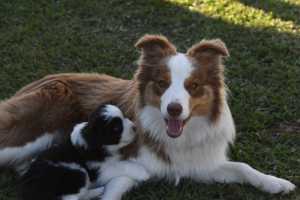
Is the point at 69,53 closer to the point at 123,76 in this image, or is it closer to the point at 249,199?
the point at 123,76

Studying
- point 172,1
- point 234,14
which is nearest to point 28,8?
point 172,1

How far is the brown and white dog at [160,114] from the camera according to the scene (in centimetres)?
471

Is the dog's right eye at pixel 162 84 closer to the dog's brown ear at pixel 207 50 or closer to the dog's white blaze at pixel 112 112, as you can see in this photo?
the dog's brown ear at pixel 207 50

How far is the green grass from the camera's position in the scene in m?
5.47

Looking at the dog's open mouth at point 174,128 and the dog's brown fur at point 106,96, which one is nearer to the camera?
the dog's open mouth at point 174,128

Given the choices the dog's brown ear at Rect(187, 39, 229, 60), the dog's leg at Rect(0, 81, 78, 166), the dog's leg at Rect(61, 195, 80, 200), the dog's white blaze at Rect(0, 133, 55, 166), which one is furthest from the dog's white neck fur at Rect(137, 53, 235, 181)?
the dog's white blaze at Rect(0, 133, 55, 166)

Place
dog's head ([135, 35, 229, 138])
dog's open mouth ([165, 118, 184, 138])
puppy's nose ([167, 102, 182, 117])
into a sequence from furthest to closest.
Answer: dog's open mouth ([165, 118, 184, 138])
dog's head ([135, 35, 229, 138])
puppy's nose ([167, 102, 182, 117])

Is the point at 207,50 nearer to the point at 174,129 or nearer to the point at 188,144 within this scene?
the point at 174,129

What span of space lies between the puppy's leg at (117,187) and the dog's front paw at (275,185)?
45.7 inches

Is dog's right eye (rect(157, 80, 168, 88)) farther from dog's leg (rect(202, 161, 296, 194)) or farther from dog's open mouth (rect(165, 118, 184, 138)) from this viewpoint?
dog's leg (rect(202, 161, 296, 194))

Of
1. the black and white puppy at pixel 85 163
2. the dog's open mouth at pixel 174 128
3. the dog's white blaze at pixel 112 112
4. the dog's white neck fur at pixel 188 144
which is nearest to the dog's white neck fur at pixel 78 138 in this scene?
the black and white puppy at pixel 85 163

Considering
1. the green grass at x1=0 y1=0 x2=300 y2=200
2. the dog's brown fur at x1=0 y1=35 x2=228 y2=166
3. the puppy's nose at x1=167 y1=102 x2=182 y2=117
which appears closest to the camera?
the puppy's nose at x1=167 y1=102 x2=182 y2=117

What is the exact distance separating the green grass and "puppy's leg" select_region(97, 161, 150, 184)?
12 cm

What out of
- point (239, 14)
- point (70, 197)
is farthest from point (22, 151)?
point (239, 14)
